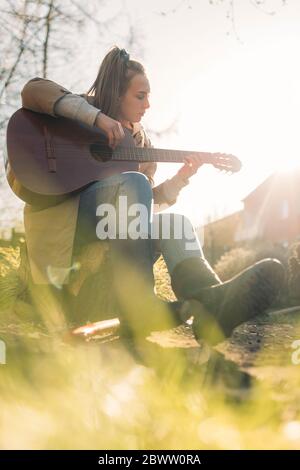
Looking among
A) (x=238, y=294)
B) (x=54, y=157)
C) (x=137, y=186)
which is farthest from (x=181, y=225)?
(x=54, y=157)

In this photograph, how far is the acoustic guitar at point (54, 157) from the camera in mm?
2711

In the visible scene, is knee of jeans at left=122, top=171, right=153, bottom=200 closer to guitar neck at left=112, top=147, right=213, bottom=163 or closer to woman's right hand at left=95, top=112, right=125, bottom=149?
woman's right hand at left=95, top=112, right=125, bottom=149

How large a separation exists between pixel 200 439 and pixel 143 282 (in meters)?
1.18

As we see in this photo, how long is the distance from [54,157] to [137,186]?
685 millimetres

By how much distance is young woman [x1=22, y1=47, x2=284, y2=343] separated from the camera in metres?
1.93

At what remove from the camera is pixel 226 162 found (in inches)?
144

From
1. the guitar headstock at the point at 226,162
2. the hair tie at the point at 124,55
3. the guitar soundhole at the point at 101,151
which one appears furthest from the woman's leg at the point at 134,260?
the guitar headstock at the point at 226,162

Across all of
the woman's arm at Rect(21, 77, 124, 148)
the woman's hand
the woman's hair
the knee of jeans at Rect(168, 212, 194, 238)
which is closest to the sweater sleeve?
the woman's arm at Rect(21, 77, 124, 148)

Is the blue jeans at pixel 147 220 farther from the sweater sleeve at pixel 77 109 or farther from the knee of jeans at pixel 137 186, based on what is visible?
the sweater sleeve at pixel 77 109

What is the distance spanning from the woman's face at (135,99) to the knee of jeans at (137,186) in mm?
791

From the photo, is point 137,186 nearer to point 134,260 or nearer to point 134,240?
point 134,240

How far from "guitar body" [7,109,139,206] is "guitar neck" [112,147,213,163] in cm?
7

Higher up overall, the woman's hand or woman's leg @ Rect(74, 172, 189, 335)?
the woman's hand

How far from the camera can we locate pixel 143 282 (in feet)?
7.27
